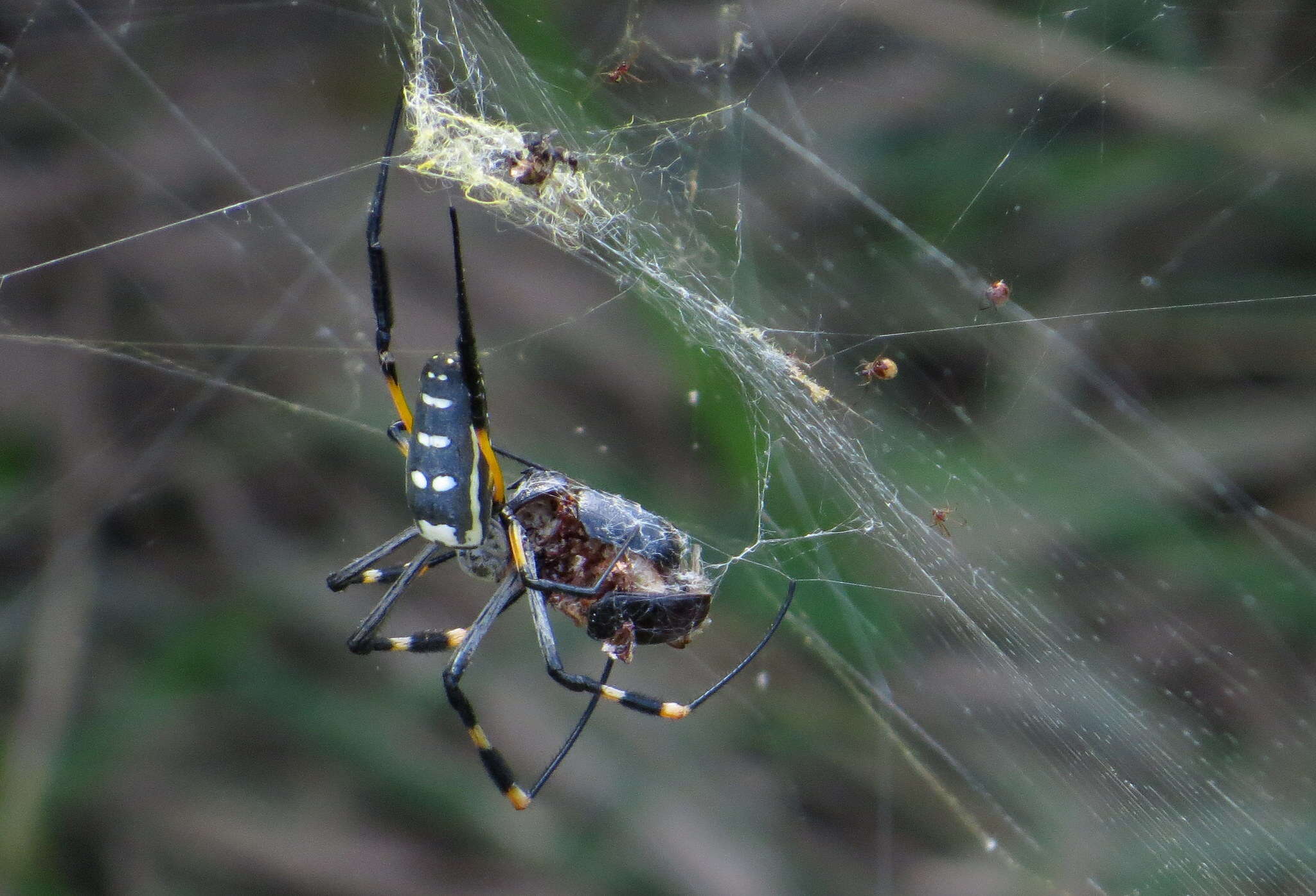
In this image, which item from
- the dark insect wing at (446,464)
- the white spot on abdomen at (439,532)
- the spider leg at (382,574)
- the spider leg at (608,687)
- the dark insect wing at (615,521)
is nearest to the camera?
the dark insect wing at (446,464)

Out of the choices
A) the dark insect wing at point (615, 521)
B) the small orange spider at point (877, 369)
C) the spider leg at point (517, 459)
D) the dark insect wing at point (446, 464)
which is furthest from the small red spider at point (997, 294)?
the dark insect wing at point (446, 464)

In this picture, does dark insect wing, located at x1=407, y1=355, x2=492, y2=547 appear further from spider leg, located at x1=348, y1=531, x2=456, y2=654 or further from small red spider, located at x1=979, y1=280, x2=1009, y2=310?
small red spider, located at x1=979, y1=280, x2=1009, y2=310

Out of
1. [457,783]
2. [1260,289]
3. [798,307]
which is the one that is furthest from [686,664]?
[1260,289]

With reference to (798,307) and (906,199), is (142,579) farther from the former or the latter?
(906,199)

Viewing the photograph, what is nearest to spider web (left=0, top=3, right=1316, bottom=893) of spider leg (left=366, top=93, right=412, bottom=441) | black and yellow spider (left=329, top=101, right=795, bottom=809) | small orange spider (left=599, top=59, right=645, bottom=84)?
small orange spider (left=599, top=59, right=645, bottom=84)

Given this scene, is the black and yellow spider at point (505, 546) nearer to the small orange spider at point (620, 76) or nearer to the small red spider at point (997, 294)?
the small orange spider at point (620, 76)

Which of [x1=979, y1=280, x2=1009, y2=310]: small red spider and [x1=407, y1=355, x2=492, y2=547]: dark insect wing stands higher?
[x1=979, y1=280, x2=1009, y2=310]: small red spider
